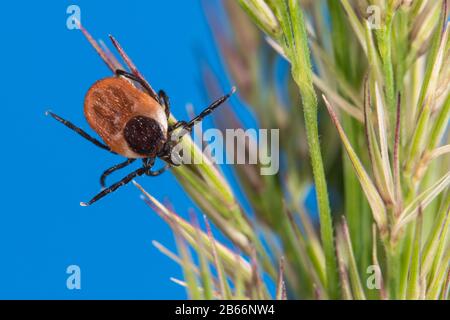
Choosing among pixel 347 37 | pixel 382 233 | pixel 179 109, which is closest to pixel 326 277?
pixel 382 233

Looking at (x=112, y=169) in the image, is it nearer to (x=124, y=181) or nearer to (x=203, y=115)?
(x=124, y=181)

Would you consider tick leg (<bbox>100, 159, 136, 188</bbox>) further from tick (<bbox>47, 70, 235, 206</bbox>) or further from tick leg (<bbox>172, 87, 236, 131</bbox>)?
tick leg (<bbox>172, 87, 236, 131</bbox>)

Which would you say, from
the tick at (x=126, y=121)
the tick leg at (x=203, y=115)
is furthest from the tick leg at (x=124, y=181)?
the tick leg at (x=203, y=115)

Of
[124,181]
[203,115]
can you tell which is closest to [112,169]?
[124,181]

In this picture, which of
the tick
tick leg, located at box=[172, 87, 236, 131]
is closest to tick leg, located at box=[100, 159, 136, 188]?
the tick

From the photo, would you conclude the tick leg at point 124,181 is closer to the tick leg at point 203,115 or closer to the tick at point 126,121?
the tick at point 126,121

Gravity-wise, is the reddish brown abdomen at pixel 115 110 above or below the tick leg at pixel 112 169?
above

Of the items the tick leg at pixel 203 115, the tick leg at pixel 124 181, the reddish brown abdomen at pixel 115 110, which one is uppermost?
the reddish brown abdomen at pixel 115 110
